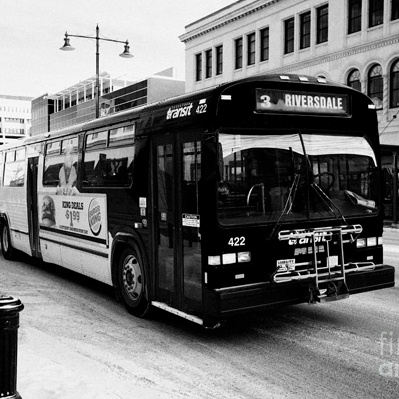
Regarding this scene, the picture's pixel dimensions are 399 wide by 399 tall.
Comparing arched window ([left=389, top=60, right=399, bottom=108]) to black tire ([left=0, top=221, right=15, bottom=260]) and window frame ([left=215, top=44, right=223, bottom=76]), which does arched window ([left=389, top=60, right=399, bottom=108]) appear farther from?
black tire ([left=0, top=221, right=15, bottom=260])

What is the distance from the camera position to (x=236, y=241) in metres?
6.21

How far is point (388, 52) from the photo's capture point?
97.7 feet

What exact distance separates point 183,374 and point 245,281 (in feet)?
4.13

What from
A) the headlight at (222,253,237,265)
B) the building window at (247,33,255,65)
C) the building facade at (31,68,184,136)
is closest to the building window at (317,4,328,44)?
the building window at (247,33,255,65)

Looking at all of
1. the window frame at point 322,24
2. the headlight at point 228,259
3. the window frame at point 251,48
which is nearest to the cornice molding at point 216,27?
the window frame at point 251,48

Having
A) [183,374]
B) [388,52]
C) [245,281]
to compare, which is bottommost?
[183,374]

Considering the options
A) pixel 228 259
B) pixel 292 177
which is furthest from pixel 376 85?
pixel 228 259

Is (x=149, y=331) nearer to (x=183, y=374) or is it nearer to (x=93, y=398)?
(x=183, y=374)

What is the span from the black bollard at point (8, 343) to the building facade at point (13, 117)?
543 ft

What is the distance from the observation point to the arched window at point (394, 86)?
2933cm

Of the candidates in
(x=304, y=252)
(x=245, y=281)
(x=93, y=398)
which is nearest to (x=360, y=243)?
(x=304, y=252)

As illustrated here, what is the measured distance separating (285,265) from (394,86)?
25.6 meters

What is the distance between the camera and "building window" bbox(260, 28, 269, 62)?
3791 centimetres

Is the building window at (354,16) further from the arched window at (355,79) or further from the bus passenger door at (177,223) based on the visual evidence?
the bus passenger door at (177,223)
